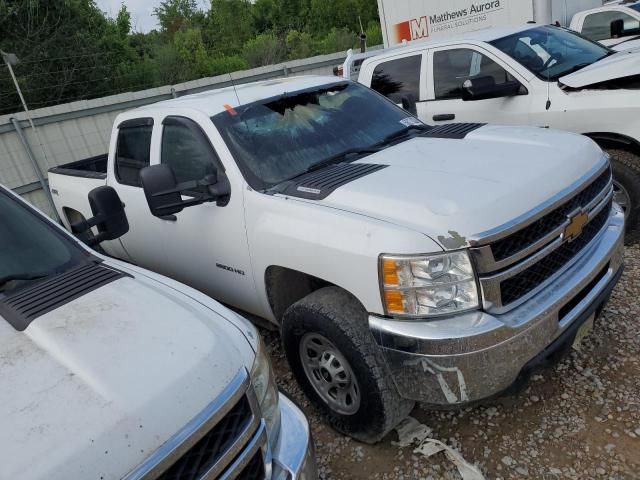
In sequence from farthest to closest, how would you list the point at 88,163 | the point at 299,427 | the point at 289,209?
the point at 88,163 < the point at 289,209 < the point at 299,427

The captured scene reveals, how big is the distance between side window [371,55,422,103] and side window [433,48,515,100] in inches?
10.2

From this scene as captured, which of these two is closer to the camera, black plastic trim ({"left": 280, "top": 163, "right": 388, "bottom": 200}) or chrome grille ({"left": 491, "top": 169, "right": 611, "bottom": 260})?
chrome grille ({"left": 491, "top": 169, "right": 611, "bottom": 260})

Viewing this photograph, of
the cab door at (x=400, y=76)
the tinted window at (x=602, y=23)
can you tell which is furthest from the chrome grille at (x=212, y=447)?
the tinted window at (x=602, y=23)

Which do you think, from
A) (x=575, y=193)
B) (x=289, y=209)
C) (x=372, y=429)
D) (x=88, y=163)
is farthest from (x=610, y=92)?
(x=88, y=163)

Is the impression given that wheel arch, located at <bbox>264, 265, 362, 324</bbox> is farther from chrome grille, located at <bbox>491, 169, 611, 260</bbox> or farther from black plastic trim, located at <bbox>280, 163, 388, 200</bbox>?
chrome grille, located at <bbox>491, 169, 611, 260</bbox>

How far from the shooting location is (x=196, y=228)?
333 cm

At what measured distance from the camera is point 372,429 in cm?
251

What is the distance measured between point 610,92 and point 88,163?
17.1ft

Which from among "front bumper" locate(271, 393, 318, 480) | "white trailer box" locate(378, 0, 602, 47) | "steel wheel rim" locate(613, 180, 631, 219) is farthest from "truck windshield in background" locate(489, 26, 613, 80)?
"white trailer box" locate(378, 0, 602, 47)

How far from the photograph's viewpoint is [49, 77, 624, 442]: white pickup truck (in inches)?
84.1

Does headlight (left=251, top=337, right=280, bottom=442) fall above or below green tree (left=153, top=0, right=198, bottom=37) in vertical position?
below

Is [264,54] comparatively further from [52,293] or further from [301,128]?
[52,293]

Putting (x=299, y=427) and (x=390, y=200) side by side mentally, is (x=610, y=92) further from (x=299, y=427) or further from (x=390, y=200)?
(x=299, y=427)

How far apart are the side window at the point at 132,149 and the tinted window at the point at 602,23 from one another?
25.3 feet
